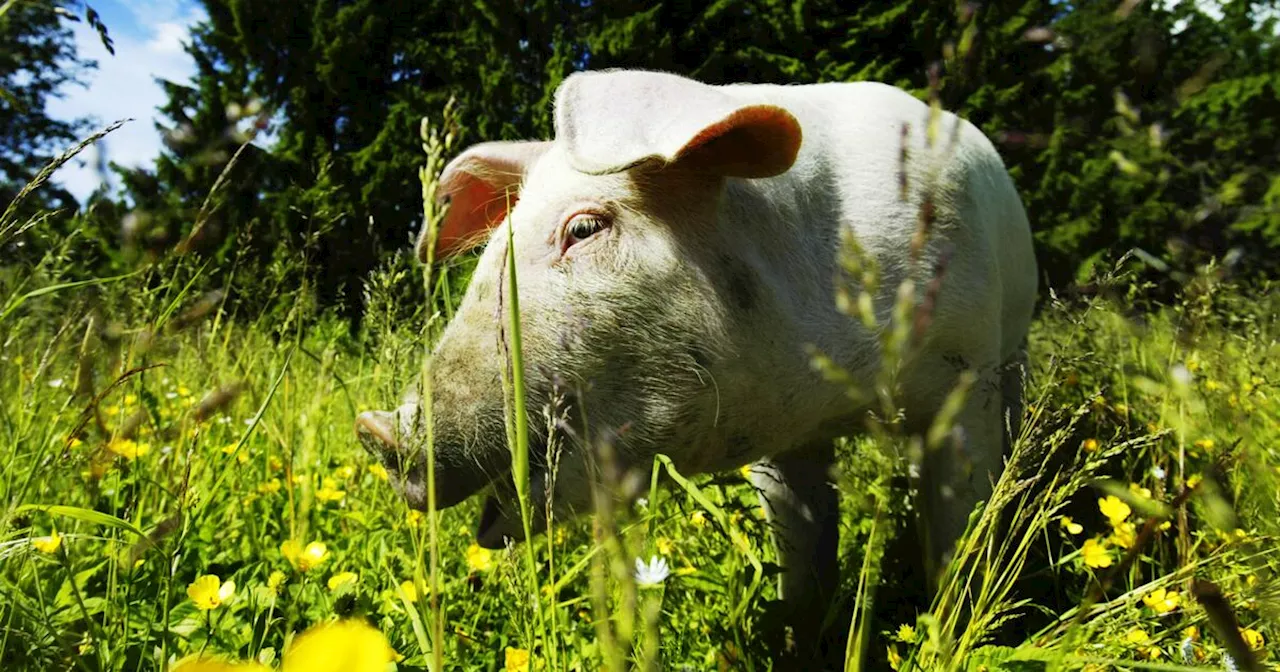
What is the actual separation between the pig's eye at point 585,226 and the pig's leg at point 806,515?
103 cm

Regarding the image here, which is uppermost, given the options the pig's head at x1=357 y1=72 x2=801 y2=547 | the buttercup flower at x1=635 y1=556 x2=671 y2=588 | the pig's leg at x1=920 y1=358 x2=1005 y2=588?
the pig's head at x1=357 y1=72 x2=801 y2=547

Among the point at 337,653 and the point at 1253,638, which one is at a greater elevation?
the point at 337,653

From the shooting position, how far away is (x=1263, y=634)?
5.00 feet

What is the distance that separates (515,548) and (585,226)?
2.86ft

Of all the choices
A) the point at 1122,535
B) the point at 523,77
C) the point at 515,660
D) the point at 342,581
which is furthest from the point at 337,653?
the point at 523,77

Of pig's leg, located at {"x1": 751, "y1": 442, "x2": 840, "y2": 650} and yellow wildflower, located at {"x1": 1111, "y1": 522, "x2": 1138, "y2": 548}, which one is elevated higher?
yellow wildflower, located at {"x1": 1111, "y1": 522, "x2": 1138, "y2": 548}

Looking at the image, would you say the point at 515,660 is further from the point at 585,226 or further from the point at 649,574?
the point at 585,226

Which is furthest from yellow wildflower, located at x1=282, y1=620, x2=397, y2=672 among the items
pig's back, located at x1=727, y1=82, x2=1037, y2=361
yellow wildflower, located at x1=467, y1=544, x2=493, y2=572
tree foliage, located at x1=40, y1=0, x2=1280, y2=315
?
tree foliage, located at x1=40, y1=0, x2=1280, y2=315

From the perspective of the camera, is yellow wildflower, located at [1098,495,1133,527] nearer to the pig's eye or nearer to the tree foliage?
the pig's eye

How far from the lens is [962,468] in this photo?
2135 mm

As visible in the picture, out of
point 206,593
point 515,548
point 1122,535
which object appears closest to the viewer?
point 515,548

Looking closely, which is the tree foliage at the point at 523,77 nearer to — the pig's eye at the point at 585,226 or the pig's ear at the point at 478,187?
the pig's ear at the point at 478,187

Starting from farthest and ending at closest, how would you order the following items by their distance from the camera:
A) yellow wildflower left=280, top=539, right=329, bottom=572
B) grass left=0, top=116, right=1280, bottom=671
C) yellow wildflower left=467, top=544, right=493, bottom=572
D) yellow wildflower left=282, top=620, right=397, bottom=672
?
1. yellow wildflower left=467, top=544, right=493, bottom=572
2. yellow wildflower left=280, top=539, right=329, bottom=572
3. grass left=0, top=116, right=1280, bottom=671
4. yellow wildflower left=282, top=620, right=397, bottom=672

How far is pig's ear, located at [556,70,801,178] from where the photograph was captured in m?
1.50
